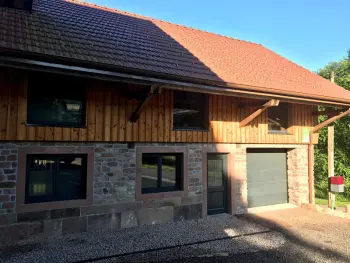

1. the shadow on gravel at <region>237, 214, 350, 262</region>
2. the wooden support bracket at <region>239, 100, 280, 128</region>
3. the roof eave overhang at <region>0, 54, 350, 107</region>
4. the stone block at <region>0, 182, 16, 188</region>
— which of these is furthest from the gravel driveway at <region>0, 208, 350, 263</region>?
the roof eave overhang at <region>0, 54, 350, 107</region>

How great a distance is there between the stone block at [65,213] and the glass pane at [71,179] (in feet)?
0.96

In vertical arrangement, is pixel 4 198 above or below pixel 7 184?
below

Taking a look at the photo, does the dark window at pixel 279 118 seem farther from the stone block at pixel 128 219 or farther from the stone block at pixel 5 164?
the stone block at pixel 5 164

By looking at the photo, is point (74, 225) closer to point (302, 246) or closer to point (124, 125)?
point (124, 125)

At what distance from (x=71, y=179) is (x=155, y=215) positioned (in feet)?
7.24

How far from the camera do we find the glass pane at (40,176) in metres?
5.98

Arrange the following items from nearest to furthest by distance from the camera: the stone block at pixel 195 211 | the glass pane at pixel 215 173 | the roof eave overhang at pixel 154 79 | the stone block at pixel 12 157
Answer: the roof eave overhang at pixel 154 79 → the stone block at pixel 12 157 → the stone block at pixel 195 211 → the glass pane at pixel 215 173

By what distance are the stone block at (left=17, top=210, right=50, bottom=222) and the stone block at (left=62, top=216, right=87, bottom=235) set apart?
0.40m

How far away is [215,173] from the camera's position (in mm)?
8430

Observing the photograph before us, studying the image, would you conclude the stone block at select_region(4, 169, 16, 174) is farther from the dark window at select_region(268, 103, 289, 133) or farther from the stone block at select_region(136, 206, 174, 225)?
the dark window at select_region(268, 103, 289, 133)

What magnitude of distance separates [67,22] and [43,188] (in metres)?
4.10

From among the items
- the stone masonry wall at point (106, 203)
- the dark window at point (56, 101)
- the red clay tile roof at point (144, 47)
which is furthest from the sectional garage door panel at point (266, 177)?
the dark window at point (56, 101)

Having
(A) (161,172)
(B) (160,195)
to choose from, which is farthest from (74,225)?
(A) (161,172)

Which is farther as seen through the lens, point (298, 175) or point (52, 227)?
point (298, 175)
